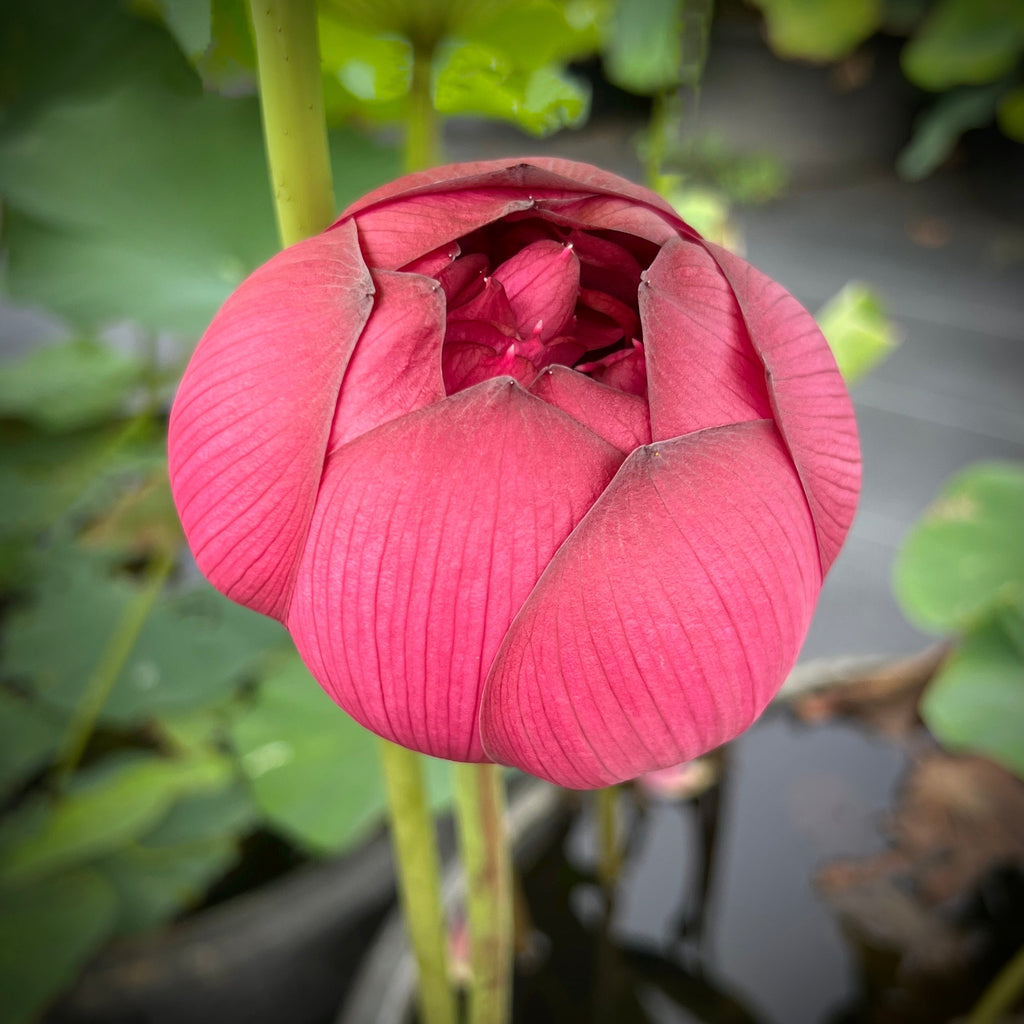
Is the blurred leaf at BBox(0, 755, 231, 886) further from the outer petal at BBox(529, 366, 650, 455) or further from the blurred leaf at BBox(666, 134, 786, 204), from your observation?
the blurred leaf at BBox(666, 134, 786, 204)

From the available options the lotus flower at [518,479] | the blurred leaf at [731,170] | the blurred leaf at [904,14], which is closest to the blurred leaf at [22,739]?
the lotus flower at [518,479]

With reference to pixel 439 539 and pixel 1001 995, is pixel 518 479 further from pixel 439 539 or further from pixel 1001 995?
pixel 1001 995

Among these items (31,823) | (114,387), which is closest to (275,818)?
(31,823)

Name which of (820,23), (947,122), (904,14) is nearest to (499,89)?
(947,122)

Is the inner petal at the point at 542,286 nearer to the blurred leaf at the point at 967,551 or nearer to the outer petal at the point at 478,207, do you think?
the outer petal at the point at 478,207

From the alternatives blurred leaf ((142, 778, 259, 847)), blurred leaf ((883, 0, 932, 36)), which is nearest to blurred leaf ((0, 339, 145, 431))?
blurred leaf ((142, 778, 259, 847))
